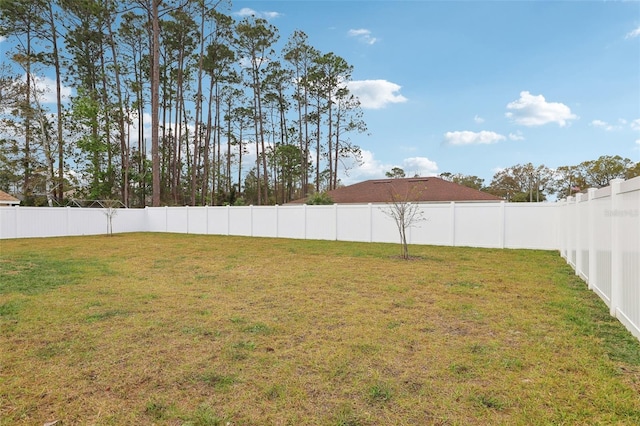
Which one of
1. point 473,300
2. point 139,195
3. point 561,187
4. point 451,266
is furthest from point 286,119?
point 561,187

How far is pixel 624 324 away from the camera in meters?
3.52

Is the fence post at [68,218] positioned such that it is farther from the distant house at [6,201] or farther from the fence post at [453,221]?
the fence post at [453,221]

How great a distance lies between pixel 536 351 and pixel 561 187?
48.1 m

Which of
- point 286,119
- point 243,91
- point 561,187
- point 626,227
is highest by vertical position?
point 243,91

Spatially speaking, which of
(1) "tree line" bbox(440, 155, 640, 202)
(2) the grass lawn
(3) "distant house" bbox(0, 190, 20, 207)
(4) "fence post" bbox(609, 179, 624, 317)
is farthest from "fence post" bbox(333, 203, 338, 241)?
(1) "tree line" bbox(440, 155, 640, 202)

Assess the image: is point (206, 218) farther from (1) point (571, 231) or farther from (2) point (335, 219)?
(1) point (571, 231)

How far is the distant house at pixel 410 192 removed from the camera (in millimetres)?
19766

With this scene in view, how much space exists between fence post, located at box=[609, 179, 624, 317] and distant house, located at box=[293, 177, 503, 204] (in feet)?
49.1

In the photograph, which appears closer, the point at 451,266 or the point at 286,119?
the point at 451,266

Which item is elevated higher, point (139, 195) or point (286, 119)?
point (286, 119)

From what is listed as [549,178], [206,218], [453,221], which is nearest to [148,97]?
[206,218]

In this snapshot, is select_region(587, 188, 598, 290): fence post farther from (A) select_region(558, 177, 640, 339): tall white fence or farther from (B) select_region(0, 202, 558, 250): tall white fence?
(B) select_region(0, 202, 558, 250): tall white fence

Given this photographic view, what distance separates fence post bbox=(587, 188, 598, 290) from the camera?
4.80 m

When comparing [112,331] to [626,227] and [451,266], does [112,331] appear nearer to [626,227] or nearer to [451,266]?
[626,227]
